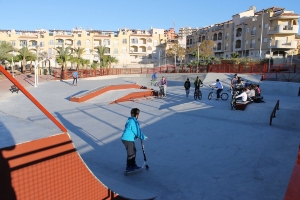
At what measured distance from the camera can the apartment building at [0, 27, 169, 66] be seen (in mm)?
71562

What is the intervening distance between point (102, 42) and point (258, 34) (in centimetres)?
4223

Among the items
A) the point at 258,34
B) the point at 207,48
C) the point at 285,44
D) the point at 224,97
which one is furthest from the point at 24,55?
the point at 285,44

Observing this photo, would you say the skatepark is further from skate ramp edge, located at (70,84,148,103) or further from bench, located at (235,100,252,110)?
skate ramp edge, located at (70,84,148,103)

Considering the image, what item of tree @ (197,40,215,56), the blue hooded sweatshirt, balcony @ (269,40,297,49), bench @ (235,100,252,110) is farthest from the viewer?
tree @ (197,40,215,56)

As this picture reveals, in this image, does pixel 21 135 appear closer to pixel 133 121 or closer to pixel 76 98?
pixel 133 121

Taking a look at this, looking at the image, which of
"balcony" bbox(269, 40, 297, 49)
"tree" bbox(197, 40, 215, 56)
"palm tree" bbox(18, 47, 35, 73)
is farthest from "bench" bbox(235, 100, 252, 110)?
"palm tree" bbox(18, 47, 35, 73)

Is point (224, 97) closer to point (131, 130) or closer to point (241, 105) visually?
point (241, 105)

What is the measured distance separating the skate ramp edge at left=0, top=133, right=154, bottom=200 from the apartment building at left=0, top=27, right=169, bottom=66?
218ft

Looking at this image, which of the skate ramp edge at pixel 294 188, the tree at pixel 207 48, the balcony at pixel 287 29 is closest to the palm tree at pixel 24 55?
the tree at pixel 207 48

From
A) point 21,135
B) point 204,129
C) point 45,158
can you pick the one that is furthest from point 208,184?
point 204,129

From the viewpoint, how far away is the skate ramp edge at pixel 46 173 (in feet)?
10.6

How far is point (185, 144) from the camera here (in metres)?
8.44

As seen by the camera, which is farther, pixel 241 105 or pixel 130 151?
pixel 241 105

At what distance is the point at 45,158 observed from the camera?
360cm
